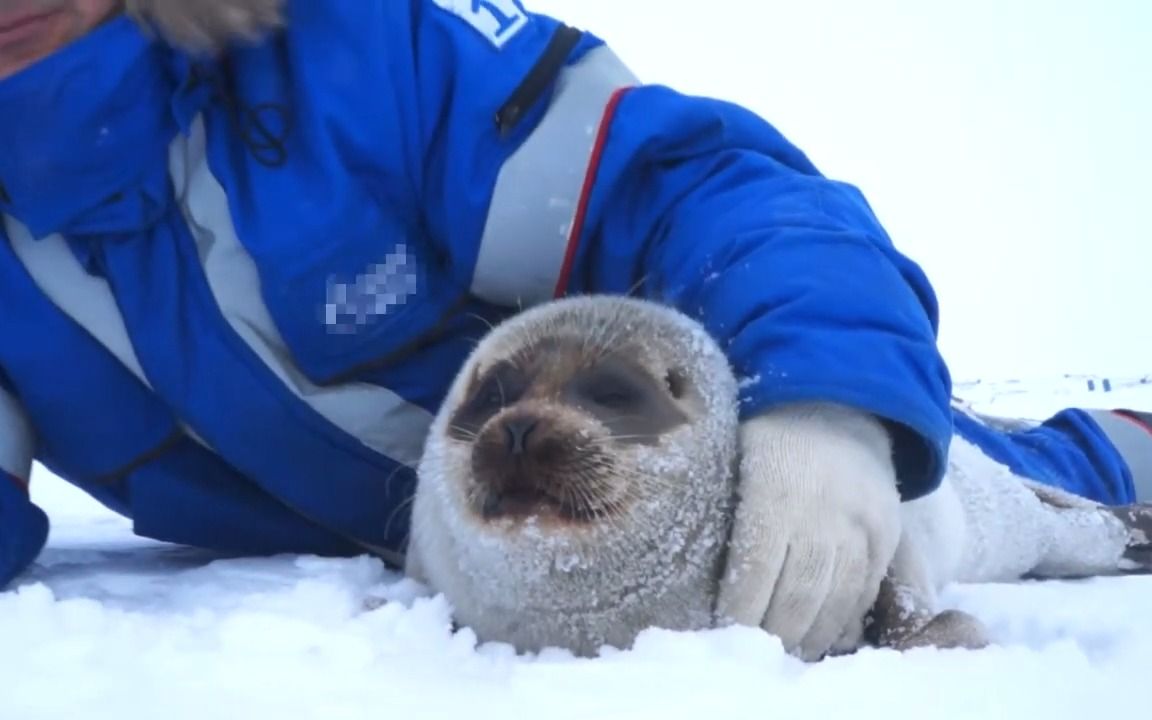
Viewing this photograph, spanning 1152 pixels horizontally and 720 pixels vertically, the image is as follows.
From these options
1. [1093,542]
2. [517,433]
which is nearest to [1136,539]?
[1093,542]

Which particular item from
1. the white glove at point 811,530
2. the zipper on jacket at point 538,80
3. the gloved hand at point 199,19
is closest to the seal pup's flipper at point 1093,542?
the white glove at point 811,530

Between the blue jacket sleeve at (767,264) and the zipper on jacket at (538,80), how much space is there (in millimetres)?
128

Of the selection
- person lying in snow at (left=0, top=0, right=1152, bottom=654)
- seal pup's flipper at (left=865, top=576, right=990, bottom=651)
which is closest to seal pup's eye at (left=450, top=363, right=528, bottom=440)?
person lying in snow at (left=0, top=0, right=1152, bottom=654)

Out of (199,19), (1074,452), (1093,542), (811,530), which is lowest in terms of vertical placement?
(1074,452)

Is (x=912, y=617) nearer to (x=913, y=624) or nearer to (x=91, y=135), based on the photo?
(x=913, y=624)

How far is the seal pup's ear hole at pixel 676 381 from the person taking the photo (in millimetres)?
1601

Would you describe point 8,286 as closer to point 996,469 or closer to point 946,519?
point 946,519

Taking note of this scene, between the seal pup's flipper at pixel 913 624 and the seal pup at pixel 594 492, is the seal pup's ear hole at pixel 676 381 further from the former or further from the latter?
the seal pup's flipper at pixel 913 624

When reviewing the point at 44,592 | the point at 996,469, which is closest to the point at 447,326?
the point at 44,592

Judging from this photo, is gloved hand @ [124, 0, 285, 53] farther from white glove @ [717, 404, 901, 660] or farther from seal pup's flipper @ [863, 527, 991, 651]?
seal pup's flipper @ [863, 527, 991, 651]

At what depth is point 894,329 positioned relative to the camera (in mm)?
1571

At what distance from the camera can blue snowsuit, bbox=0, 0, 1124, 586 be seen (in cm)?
179

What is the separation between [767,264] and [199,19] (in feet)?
3.12

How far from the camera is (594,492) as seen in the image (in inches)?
55.9
